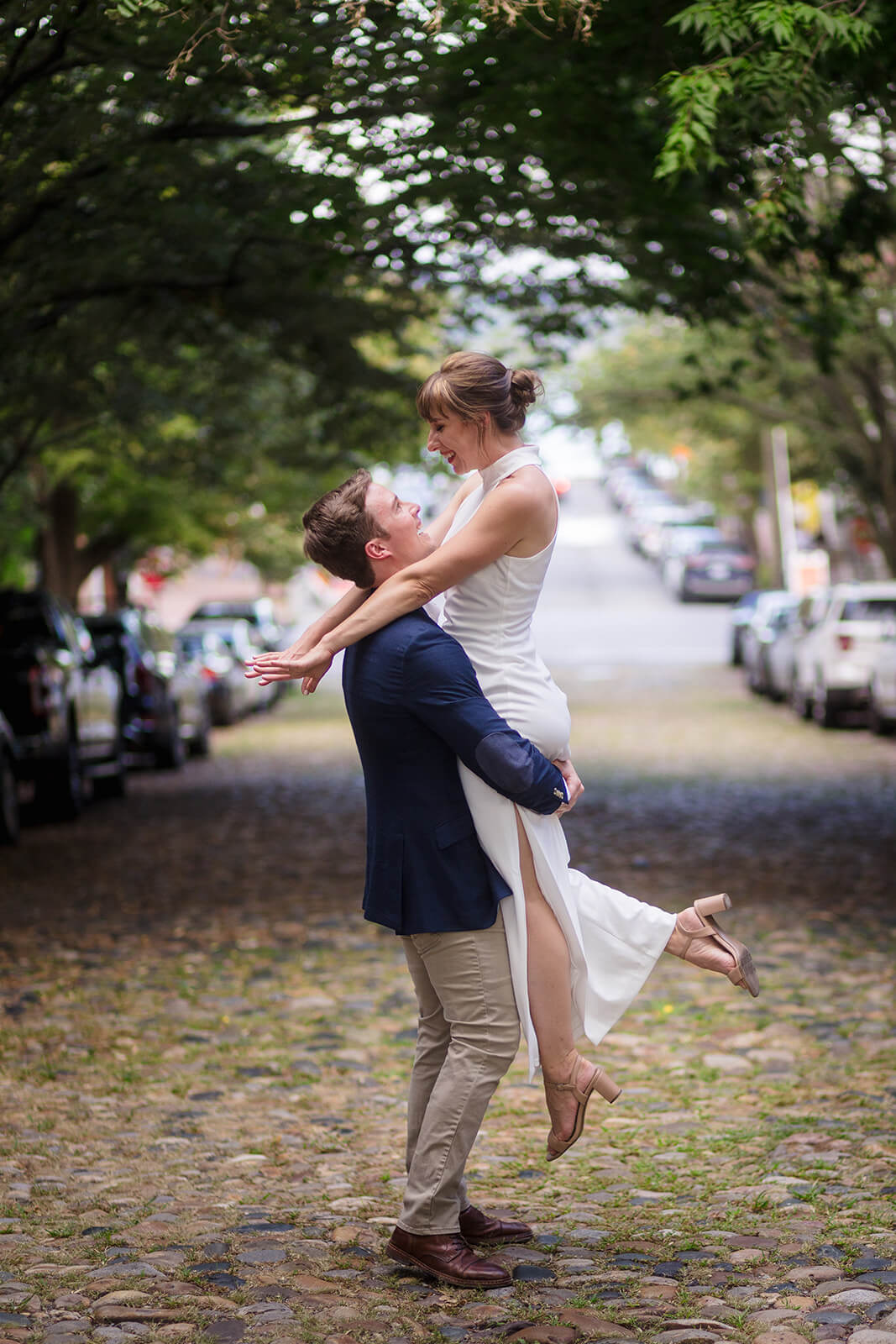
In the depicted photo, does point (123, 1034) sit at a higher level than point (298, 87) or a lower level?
lower

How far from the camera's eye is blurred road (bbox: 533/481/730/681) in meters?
37.1

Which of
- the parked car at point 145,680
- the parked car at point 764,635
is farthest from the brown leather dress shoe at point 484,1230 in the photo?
the parked car at point 764,635

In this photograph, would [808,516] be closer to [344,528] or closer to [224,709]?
[224,709]

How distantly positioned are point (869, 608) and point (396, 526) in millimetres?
18795

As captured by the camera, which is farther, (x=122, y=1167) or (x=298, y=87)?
(x=298, y=87)

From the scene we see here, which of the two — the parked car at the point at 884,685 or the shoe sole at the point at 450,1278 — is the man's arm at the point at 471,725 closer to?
the shoe sole at the point at 450,1278

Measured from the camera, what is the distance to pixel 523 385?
14.3 ft

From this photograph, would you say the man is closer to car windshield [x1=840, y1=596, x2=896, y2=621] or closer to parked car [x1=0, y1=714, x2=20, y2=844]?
parked car [x1=0, y1=714, x2=20, y2=844]

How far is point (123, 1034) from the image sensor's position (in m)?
7.20

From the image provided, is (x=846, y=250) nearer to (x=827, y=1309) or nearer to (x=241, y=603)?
(x=827, y=1309)

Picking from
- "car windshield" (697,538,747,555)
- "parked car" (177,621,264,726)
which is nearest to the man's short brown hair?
"parked car" (177,621,264,726)

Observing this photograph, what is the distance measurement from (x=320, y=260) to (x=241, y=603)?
2727 centimetres

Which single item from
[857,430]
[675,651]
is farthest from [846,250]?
[675,651]

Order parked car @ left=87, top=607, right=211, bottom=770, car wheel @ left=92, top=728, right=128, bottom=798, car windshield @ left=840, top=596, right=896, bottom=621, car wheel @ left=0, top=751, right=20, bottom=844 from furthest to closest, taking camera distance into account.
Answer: car windshield @ left=840, top=596, right=896, bottom=621 < parked car @ left=87, top=607, right=211, bottom=770 < car wheel @ left=92, top=728, right=128, bottom=798 < car wheel @ left=0, top=751, right=20, bottom=844
